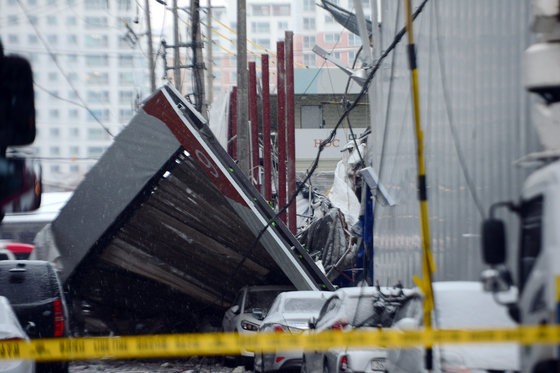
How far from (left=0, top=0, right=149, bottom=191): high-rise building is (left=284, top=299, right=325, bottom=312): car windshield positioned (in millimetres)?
4022

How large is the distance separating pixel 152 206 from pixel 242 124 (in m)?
5.50

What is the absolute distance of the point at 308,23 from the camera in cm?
7131

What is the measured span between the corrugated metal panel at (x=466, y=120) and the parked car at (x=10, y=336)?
16.9 feet

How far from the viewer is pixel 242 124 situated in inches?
817

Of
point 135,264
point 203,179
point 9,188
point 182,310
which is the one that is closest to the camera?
point 9,188

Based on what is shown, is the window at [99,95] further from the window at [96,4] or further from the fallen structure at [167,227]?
the window at [96,4]

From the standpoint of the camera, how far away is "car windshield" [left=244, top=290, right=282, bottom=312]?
52.0ft

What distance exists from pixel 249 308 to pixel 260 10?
71.0 m

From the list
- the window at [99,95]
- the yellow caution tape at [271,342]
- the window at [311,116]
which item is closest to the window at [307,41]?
the window at [311,116]

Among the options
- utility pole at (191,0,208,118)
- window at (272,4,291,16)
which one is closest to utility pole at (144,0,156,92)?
utility pole at (191,0,208,118)

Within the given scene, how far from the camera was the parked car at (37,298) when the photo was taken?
11.2m

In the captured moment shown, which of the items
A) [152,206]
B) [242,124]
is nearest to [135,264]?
[152,206]

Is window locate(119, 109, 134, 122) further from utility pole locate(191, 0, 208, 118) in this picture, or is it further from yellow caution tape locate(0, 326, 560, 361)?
yellow caution tape locate(0, 326, 560, 361)

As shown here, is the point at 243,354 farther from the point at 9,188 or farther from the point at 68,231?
the point at 9,188
